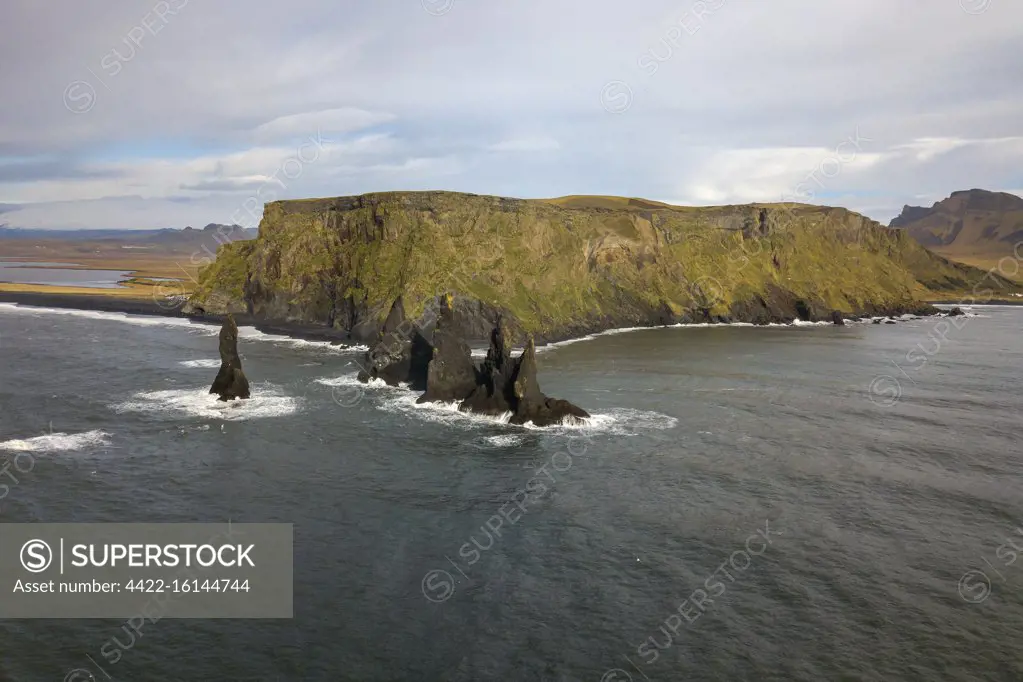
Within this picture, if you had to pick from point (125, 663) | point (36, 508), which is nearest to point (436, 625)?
point (125, 663)

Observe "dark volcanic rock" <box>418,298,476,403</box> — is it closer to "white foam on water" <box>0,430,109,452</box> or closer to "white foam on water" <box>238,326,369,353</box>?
"white foam on water" <box>0,430,109,452</box>

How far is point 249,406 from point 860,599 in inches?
1811

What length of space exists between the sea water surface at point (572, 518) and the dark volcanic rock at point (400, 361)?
137 inches

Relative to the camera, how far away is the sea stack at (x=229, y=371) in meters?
56.3

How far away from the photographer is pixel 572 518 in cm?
3347

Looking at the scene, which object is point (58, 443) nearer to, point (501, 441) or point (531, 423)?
point (501, 441)

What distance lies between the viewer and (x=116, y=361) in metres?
74.8

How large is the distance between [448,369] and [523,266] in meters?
57.2

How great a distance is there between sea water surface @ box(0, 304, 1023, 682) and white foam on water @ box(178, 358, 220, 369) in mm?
4322

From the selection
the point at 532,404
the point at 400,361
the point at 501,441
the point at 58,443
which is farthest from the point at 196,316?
the point at 501,441

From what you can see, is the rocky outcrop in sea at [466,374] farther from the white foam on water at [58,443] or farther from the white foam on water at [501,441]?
the white foam on water at [58,443]

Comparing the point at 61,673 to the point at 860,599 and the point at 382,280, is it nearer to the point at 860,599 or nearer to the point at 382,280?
the point at 860,599

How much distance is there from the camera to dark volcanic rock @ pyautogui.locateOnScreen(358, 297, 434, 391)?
65.3 metres

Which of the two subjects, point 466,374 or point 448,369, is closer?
point 448,369
